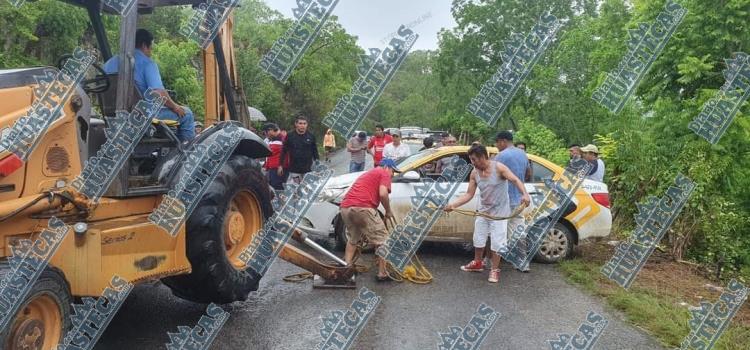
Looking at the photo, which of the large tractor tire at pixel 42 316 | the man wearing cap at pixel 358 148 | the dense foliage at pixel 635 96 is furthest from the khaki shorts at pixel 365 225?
the man wearing cap at pixel 358 148

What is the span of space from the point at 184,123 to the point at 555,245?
540cm

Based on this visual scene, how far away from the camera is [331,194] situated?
8758 mm

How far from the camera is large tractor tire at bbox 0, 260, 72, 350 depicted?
11.5 ft

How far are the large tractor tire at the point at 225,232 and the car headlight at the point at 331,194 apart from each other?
2576 mm

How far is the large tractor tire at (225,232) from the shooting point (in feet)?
16.6

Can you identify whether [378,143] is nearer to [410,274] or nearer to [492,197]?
[492,197]

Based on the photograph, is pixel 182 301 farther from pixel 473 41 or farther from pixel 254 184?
pixel 473 41

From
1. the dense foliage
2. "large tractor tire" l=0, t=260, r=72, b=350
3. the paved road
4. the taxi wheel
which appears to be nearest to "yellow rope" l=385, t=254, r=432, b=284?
the paved road

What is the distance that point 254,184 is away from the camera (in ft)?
19.0

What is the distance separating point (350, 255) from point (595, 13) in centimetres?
2851

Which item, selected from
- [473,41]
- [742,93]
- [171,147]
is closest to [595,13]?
[473,41]

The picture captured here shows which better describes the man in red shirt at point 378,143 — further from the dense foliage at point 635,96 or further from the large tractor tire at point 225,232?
the large tractor tire at point 225,232

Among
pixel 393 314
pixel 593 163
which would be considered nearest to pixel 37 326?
pixel 393 314

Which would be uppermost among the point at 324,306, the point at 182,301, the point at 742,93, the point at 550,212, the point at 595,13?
the point at 595,13
